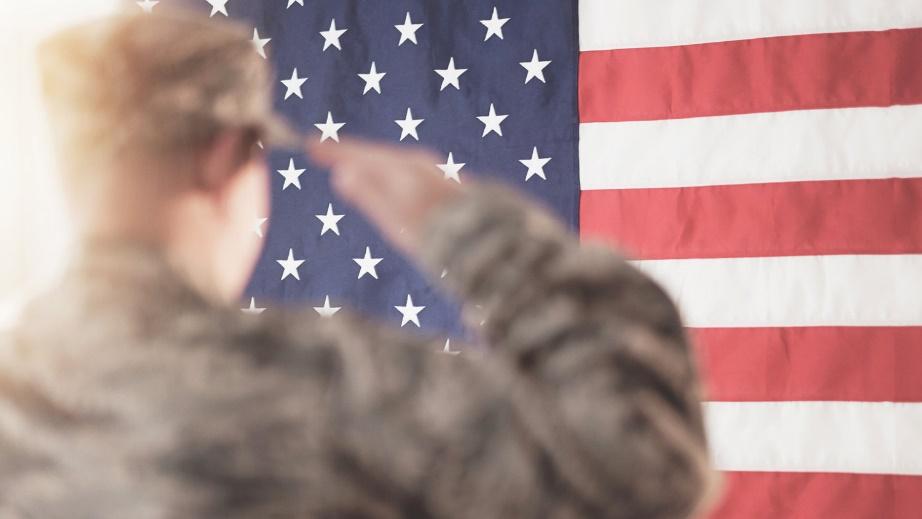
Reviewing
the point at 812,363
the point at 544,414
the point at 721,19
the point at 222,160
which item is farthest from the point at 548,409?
the point at 721,19

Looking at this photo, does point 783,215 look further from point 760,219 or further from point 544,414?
point 544,414

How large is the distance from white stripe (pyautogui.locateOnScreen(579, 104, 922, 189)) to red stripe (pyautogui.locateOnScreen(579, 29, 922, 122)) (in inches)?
0.9

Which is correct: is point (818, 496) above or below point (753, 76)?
below

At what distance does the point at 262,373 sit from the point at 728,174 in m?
1.40

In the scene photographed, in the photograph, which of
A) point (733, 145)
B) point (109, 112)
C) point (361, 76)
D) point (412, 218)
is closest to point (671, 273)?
point (733, 145)

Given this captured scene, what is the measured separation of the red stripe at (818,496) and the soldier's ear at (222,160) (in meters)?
1.39

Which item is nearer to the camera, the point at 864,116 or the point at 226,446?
the point at 226,446

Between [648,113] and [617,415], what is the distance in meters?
1.38

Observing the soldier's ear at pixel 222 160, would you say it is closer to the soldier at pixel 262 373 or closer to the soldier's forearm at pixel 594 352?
the soldier at pixel 262 373

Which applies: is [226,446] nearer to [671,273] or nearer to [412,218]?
[412,218]

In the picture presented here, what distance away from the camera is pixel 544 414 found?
1.60 feet

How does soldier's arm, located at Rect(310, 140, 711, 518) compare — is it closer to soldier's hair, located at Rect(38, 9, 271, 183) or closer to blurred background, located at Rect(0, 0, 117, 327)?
soldier's hair, located at Rect(38, 9, 271, 183)

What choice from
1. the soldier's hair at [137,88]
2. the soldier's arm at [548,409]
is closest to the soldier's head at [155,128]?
the soldier's hair at [137,88]

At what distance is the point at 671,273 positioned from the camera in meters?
1.74
